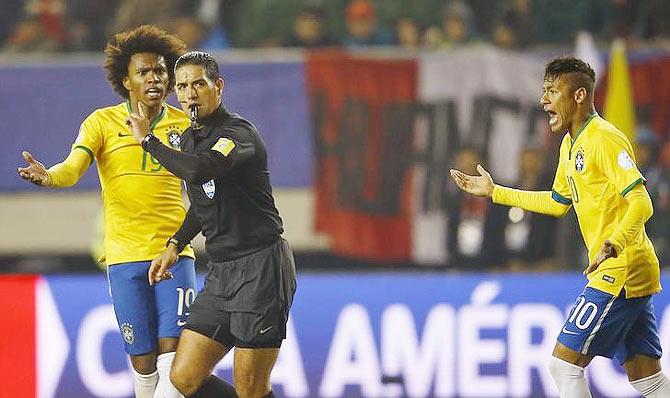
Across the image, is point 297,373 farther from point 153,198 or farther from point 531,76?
point 531,76

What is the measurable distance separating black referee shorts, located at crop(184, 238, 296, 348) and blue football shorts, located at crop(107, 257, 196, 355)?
1.27ft

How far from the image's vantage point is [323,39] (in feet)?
41.4

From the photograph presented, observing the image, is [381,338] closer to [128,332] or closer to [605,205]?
[128,332]

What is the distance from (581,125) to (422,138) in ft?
17.7

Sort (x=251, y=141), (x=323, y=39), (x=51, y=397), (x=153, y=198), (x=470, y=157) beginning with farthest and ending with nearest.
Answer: (x=323, y=39) < (x=470, y=157) < (x=51, y=397) < (x=153, y=198) < (x=251, y=141)

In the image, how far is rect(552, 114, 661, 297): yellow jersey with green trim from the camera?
20.6 feet

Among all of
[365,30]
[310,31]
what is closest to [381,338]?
[310,31]

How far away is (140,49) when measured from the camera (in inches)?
274

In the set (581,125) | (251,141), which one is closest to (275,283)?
(251,141)

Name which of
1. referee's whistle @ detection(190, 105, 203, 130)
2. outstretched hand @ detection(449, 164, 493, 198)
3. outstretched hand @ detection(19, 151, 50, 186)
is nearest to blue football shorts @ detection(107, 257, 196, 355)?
outstretched hand @ detection(19, 151, 50, 186)

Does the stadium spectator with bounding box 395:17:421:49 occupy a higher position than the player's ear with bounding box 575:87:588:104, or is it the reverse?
the player's ear with bounding box 575:87:588:104

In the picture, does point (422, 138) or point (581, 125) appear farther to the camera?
point (422, 138)

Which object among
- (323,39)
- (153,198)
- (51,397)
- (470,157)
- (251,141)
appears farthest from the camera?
(323,39)

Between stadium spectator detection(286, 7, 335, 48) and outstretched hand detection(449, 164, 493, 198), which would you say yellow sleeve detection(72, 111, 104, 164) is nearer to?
outstretched hand detection(449, 164, 493, 198)
